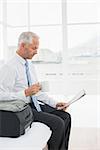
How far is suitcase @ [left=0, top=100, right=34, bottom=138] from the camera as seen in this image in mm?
1302

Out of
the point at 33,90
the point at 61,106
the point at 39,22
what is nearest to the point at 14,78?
the point at 33,90

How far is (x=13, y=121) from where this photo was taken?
52.2 inches

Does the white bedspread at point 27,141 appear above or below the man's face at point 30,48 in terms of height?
below

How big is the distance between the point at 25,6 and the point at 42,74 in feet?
3.61

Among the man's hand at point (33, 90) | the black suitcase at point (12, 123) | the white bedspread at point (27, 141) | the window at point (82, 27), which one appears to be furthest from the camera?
the window at point (82, 27)

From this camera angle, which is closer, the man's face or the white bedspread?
the white bedspread

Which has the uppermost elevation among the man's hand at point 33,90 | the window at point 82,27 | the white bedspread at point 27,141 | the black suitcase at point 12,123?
the window at point 82,27

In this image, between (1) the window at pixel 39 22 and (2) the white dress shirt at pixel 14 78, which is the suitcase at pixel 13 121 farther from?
(1) the window at pixel 39 22

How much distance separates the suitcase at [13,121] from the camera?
1302 mm

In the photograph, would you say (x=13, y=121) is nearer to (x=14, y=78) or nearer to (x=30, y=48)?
(x=14, y=78)

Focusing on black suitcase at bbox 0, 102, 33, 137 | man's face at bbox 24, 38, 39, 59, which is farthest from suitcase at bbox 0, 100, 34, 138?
man's face at bbox 24, 38, 39, 59

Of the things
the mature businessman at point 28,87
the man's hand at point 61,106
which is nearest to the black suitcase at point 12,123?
the mature businessman at point 28,87

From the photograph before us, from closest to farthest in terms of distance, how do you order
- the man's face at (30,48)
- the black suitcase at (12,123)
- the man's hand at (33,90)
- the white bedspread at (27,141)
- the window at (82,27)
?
the white bedspread at (27,141) → the black suitcase at (12,123) → the man's hand at (33,90) → the man's face at (30,48) → the window at (82,27)

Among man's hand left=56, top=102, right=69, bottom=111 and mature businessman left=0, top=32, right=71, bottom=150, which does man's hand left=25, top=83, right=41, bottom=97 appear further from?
man's hand left=56, top=102, right=69, bottom=111
